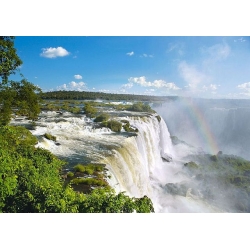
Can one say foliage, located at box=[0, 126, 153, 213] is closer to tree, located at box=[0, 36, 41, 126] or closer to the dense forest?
the dense forest

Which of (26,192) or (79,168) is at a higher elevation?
(79,168)

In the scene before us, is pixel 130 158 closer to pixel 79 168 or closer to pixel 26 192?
pixel 79 168

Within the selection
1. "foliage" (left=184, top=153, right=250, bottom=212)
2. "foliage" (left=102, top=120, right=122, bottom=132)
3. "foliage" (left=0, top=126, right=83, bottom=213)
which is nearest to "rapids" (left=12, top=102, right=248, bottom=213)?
"foliage" (left=102, top=120, right=122, bottom=132)

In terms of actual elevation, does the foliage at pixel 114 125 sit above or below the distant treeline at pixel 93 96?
below

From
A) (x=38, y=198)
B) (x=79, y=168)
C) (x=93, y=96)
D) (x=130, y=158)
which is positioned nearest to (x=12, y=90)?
(x=79, y=168)

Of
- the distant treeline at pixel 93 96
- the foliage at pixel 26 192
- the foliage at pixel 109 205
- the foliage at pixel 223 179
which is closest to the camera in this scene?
the foliage at pixel 26 192

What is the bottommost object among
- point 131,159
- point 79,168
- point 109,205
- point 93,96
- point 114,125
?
point 109,205

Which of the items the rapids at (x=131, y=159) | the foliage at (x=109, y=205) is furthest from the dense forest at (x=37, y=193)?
the rapids at (x=131, y=159)

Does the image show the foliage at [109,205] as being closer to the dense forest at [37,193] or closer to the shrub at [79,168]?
the dense forest at [37,193]

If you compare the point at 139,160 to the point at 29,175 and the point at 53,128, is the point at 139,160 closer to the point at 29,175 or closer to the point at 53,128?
the point at 53,128
